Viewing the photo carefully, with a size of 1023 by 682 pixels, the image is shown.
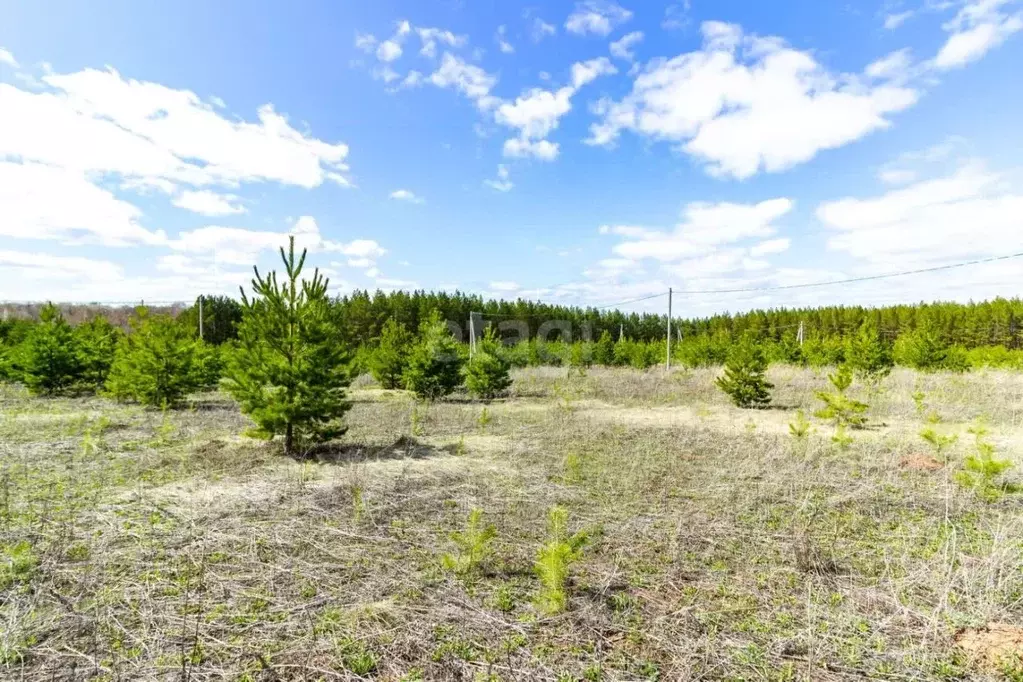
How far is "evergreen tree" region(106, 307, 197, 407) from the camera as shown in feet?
42.9

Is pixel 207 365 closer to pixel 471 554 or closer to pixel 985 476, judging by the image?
pixel 471 554

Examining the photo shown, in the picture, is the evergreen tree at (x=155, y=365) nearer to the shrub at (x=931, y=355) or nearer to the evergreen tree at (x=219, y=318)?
the shrub at (x=931, y=355)

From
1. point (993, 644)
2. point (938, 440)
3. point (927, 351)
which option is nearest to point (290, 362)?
point (993, 644)

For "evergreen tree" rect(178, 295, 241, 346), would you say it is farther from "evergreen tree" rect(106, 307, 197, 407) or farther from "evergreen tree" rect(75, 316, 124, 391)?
"evergreen tree" rect(106, 307, 197, 407)

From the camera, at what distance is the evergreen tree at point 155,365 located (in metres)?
13.1

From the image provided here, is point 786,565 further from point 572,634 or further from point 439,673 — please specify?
point 439,673

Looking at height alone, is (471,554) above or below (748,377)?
below

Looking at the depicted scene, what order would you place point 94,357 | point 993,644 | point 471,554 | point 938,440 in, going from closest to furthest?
point 993,644 → point 471,554 → point 938,440 → point 94,357

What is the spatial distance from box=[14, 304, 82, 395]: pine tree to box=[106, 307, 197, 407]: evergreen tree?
2.94 metres

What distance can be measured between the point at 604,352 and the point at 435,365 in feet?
76.8

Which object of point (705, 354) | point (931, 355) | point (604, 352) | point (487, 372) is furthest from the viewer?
point (604, 352)

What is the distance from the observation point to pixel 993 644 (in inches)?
119

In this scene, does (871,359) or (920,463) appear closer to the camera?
(920,463)

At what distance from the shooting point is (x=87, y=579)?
3.79 meters
